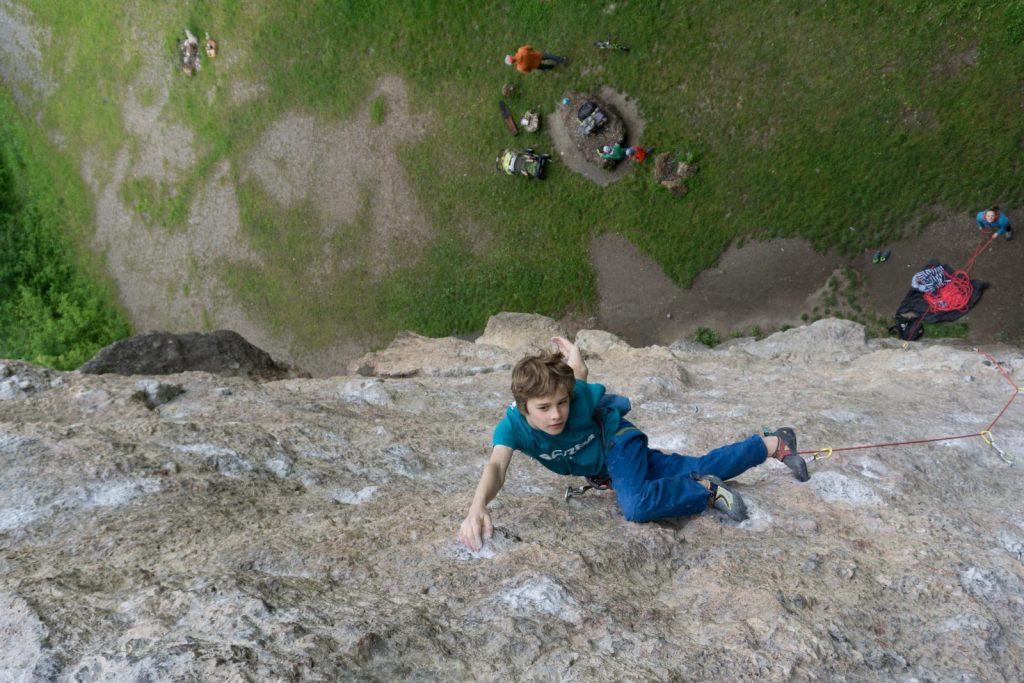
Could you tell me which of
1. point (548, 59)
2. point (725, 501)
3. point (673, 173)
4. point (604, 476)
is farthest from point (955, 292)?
point (604, 476)

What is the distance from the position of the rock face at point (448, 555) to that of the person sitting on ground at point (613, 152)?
7.77 m

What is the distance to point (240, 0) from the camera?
57.4ft

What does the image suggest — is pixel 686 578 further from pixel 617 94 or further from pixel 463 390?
pixel 617 94

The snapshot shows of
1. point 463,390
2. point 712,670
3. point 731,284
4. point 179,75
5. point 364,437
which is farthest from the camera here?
point 179,75

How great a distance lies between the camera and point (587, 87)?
14.4m

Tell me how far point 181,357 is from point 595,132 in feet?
30.3

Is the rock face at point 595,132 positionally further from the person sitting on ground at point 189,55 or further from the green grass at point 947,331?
the person sitting on ground at point 189,55

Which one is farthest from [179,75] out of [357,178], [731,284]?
[731,284]

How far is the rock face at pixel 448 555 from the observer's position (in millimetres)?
3562

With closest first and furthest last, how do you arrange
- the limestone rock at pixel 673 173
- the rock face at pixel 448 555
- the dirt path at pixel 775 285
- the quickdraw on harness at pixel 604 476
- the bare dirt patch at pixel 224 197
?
the rock face at pixel 448 555
the quickdraw on harness at pixel 604 476
the dirt path at pixel 775 285
the limestone rock at pixel 673 173
the bare dirt patch at pixel 224 197

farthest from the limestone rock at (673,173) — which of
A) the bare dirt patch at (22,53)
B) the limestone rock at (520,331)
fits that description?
the bare dirt patch at (22,53)

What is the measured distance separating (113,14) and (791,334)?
20.5 metres

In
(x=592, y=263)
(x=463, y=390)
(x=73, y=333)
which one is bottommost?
(x=73, y=333)

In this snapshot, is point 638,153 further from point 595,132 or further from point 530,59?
point 530,59
